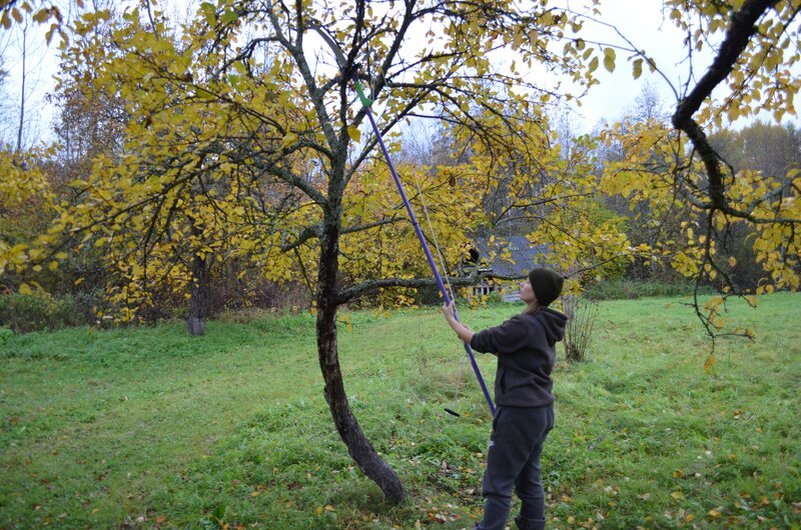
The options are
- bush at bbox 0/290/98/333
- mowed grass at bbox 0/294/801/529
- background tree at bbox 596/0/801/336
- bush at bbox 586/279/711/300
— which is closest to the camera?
background tree at bbox 596/0/801/336

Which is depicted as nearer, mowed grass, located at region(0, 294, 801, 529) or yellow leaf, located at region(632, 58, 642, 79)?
yellow leaf, located at region(632, 58, 642, 79)

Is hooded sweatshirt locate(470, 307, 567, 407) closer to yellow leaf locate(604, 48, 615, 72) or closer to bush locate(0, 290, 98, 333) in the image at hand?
yellow leaf locate(604, 48, 615, 72)

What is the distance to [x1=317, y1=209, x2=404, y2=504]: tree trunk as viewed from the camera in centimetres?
423

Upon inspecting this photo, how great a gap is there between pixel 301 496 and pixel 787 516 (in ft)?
11.9

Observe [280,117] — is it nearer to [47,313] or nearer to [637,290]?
[47,313]

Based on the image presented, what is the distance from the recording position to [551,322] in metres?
3.23

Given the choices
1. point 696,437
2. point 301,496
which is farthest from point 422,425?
point 696,437

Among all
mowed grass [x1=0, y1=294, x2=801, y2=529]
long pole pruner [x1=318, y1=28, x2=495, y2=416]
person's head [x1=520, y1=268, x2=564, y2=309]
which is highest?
long pole pruner [x1=318, y1=28, x2=495, y2=416]

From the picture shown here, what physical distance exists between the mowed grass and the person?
1.17 m

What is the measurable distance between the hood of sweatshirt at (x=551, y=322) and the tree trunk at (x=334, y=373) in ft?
5.31

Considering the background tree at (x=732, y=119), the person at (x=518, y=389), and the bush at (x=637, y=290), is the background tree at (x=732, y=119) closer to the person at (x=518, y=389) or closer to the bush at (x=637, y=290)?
the person at (x=518, y=389)

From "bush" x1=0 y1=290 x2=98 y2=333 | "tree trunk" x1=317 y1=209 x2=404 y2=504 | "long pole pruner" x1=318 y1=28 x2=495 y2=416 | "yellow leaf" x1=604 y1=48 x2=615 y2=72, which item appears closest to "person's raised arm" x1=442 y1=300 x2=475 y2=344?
"long pole pruner" x1=318 y1=28 x2=495 y2=416

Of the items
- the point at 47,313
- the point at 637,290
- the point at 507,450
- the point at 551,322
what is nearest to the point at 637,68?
the point at 551,322

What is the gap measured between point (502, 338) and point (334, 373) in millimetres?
1657
